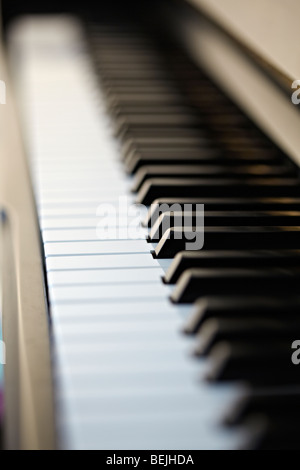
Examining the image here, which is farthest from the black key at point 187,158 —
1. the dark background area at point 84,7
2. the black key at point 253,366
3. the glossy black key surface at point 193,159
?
the dark background area at point 84,7

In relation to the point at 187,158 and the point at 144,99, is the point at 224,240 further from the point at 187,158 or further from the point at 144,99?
the point at 144,99

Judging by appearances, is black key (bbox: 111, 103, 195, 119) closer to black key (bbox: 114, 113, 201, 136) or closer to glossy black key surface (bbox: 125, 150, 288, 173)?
black key (bbox: 114, 113, 201, 136)

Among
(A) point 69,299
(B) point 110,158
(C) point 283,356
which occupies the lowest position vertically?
(C) point 283,356

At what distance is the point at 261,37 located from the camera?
58.5 inches

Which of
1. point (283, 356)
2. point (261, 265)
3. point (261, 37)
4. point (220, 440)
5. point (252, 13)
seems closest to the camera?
point (220, 440)

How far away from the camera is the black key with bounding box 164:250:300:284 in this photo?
1136 millimetres

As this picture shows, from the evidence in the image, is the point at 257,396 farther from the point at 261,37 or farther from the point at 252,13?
the point at 252,13

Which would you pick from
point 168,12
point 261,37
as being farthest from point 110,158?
point 168,12

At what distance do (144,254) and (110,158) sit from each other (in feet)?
1.60

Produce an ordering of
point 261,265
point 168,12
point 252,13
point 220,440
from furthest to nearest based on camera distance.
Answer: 1. point 168,12
2. point 252,13
3. point 261,265
4. point 220,440

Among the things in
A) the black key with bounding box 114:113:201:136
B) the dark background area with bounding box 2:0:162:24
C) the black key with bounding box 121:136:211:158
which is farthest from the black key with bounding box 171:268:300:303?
the dark background area with bounding box 2:0:162:24

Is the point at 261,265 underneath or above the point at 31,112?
underneath

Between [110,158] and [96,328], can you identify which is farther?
[110,158]

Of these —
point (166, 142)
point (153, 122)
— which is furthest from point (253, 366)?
point (153, 122)
